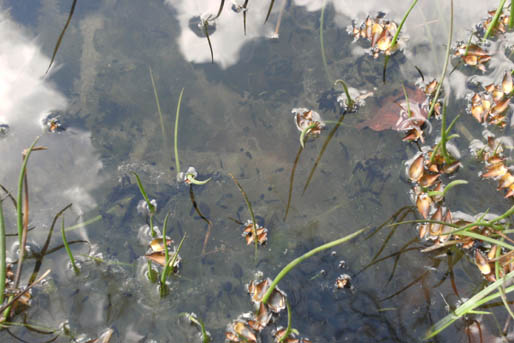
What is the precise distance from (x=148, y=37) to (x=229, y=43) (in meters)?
0.58

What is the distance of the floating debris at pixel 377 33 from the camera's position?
2.81 meters

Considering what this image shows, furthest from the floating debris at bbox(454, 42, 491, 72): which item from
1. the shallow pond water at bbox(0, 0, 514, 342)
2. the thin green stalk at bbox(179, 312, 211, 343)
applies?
the thin green stalk at bbox(179, 312, 211, 343)

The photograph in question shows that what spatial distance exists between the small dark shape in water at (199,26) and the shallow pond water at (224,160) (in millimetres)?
23

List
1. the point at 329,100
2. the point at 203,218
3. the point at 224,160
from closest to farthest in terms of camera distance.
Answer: the point at 203,218 → the point at 224,160 → the point at 329,100

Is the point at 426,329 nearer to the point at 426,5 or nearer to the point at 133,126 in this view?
the point at 133,126

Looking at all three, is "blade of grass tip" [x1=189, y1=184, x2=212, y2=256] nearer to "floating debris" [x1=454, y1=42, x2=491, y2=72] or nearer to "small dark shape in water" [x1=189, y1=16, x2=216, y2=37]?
"small dark shape in water" [x1=189, y1=16, x2=216, y2=37]

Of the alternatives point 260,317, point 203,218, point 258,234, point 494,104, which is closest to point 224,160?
point 203,218

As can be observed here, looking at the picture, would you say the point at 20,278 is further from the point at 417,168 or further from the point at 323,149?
the point at 417,168

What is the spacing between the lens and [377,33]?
2826mm

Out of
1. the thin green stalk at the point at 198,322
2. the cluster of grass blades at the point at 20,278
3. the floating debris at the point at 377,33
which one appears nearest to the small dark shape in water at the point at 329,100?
the floating debris at the point at 377,33

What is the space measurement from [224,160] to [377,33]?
1408 millimetres

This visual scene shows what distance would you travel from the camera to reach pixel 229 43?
2850mm

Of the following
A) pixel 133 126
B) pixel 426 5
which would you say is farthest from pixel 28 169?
pixel 426 5

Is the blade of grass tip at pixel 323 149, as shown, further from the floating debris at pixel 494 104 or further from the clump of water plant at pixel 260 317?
the floating debris at pixel 494 104
